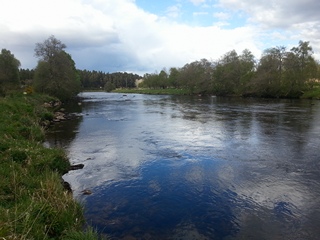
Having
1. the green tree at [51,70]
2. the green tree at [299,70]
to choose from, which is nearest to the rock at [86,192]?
the green tree at [51,70]

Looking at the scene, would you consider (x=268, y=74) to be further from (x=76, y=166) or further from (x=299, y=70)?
(x=76, y=166)

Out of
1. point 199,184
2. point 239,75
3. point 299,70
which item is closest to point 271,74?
point 299,70

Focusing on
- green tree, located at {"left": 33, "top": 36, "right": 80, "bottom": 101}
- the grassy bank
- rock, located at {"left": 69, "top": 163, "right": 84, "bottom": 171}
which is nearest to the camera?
the grassy bank

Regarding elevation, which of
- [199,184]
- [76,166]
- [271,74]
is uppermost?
[271,74]

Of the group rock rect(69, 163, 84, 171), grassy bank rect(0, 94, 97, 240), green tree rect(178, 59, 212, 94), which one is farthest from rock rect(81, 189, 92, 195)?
green tree rect(178, 59, 212, 94)

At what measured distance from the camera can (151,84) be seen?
159375 millimetres

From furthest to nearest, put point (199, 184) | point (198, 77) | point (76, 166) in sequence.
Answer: point (198, 77)
point (76, 166)
point (199, 184)

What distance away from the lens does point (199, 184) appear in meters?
11.0

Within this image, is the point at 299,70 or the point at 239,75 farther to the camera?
the point at 239,75

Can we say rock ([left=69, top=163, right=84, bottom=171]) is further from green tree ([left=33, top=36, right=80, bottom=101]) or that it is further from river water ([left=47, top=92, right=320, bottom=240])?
green tree ([left=33, top=36, right=80, bottom=101])

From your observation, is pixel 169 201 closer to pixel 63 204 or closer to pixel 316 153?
pixel 63 204

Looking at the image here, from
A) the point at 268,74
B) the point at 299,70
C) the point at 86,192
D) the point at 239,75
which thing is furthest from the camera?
the point at 239,75

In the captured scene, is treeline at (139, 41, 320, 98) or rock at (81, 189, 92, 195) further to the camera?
treeline at (139, 41, 320, 98)

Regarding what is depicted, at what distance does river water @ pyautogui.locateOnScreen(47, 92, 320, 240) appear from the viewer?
25.8ft
